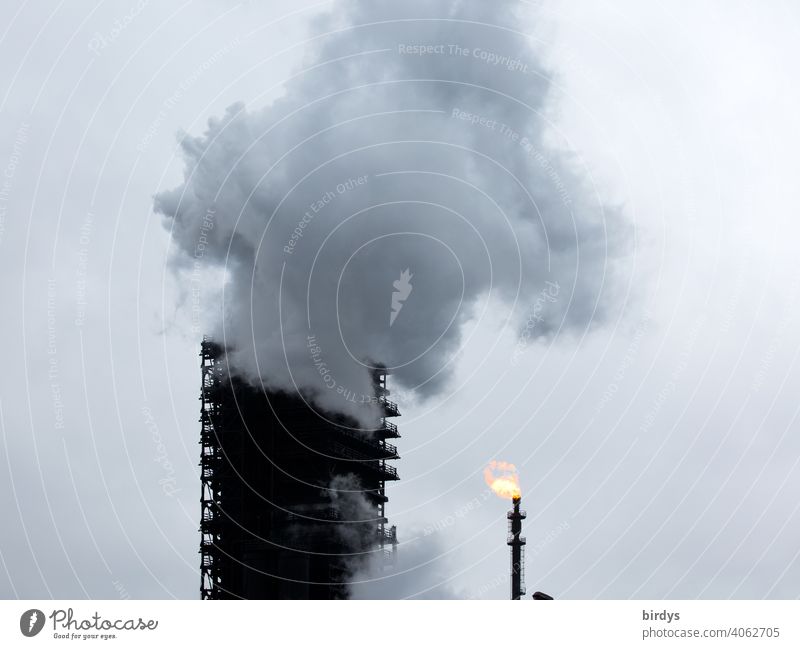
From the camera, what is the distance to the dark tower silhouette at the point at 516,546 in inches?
2392

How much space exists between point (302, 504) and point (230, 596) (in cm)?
651

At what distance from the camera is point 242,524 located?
69.1m

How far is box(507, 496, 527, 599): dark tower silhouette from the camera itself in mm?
60750

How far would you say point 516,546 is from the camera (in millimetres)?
61156

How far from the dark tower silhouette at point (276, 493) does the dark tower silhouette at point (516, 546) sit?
10981 millimetres

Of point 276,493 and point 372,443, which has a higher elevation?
point 372,443

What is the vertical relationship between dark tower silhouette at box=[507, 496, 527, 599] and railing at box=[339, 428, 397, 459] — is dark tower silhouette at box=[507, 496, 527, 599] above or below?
below

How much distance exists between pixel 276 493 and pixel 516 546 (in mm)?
14778

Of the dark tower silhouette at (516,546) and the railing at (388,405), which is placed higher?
the railing at (388,405)

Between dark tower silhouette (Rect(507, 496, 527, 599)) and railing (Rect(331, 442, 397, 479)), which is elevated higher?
railing (Rect(331, 442, 397, 479))

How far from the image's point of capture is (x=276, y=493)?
68.8 meters

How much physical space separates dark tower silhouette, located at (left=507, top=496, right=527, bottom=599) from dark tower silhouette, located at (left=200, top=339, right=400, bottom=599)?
11.0m

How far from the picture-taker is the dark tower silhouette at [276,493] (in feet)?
222
